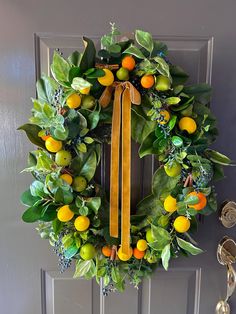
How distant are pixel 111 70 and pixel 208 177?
1.06 feet

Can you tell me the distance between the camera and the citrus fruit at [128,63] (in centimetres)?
70

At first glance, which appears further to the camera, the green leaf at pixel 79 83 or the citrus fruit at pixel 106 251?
the citrus fruit at pixel 106 251

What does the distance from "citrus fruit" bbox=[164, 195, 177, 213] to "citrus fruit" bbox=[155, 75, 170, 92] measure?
0.82 feet

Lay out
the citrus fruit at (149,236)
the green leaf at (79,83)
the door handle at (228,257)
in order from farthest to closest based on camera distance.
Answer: the door handle at (228,257), the citrus fruit at (149,236), the green leaf at (79,83)

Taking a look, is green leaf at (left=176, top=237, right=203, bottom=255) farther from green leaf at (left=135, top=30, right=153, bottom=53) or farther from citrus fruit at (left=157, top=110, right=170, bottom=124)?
green leaf at (left=135, top=30, right=153, bottom=53)

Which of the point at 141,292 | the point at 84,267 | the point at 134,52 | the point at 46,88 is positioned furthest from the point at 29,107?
the point at 141,292

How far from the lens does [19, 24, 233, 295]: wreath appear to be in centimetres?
70

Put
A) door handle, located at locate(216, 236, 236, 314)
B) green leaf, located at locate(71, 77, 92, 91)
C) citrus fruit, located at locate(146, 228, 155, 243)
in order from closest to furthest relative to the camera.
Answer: green leaf, located at locate(71, 77, 92, 91) < citrus fruit, located at locate(146, 228, 155, 243) < door handle, located at locate(216, 236, 236, 314)

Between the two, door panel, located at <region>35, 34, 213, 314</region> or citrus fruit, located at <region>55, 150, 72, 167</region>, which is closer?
citrus fruit, located at <region>55, 150, 72, 167</region>

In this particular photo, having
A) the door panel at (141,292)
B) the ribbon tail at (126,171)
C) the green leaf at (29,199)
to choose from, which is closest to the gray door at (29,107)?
the door panel at (141,292)

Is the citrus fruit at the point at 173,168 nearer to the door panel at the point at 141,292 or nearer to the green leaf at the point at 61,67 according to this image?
the door panel at the point at 141,292

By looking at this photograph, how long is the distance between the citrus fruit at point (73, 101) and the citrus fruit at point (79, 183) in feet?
0.54

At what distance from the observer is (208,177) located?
2.31ft

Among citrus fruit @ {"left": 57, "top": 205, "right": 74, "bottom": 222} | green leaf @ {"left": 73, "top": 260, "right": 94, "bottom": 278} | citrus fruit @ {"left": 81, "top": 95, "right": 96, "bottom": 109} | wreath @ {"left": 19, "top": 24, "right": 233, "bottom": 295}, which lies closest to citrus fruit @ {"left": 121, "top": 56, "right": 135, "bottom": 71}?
wreath @ {"left": 19, "top": 24, "right": 233, "bottom": 295}
